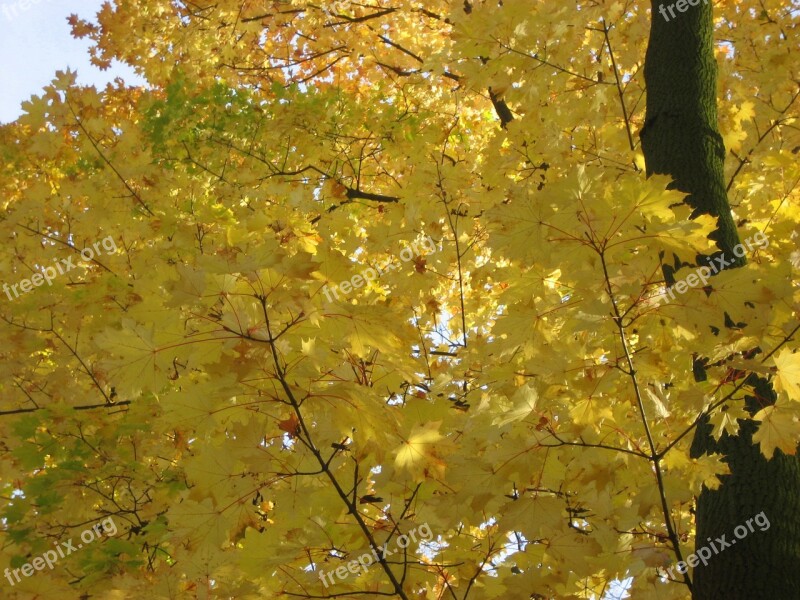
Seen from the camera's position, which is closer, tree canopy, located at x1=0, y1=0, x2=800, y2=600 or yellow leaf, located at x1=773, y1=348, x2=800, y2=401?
tree canopy, located at x1=0, y1=0, x2=800, y2=600

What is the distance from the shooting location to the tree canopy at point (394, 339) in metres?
1.57

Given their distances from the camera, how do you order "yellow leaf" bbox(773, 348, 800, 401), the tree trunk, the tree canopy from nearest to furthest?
the tree canopy → "yellow leaf" bbox(773, 348, 800, 401) → the tree trunk

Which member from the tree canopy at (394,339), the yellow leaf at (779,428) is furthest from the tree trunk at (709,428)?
the yellow leaf at (779,428)

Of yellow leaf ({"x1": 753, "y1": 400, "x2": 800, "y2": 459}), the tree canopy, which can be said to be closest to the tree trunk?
the tree canopy

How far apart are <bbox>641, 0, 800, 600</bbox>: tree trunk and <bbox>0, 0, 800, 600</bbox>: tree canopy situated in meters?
0.07

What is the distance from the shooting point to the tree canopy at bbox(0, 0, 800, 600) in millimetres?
1573

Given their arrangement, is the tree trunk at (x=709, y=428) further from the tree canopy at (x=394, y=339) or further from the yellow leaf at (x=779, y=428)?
the yellow leaf at (x=779, y=428)

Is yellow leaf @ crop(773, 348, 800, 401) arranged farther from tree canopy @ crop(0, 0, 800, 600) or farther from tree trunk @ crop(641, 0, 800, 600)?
tree trunk @ crop(641, 0, 800, 600)

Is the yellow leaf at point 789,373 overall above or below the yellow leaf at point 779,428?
above

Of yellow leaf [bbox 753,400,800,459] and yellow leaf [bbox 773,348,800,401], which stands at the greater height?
yellow leaf [bbox 773,348,800,401]

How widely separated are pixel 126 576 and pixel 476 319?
2.54 m

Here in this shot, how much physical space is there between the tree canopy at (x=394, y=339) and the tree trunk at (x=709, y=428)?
0.24ft

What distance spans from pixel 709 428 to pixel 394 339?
1321 mm

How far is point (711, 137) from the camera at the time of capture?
2.71 metres
